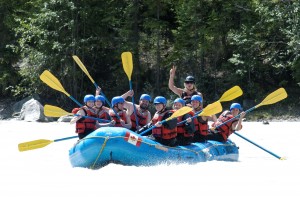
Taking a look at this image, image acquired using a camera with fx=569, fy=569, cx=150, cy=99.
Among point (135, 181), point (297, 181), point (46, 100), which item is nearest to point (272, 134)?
point (297, 181)

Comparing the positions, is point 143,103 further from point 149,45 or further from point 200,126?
point 149,45

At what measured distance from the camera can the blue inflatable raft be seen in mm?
7793

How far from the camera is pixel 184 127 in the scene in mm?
8836

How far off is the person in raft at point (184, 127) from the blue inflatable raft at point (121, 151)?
1.31 feet

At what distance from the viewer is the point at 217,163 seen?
29.3 ft

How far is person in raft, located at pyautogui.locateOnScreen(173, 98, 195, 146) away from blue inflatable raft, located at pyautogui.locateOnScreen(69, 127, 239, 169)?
1.31ft

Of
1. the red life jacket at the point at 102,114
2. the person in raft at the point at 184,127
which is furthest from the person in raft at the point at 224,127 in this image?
the red life jacket at the point at 102,114

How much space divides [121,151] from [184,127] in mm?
1387

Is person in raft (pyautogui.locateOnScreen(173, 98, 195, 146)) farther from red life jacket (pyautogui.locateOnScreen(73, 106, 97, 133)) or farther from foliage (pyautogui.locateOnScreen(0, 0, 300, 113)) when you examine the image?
foliage (pyautogui.locateOnScreen(0, 0, 300, 113))

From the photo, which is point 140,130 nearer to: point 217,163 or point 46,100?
point 217,163

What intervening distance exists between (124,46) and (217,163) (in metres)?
11.7

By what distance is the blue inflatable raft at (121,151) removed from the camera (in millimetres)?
7793

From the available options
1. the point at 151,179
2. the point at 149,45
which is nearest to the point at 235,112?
the point at 151,179

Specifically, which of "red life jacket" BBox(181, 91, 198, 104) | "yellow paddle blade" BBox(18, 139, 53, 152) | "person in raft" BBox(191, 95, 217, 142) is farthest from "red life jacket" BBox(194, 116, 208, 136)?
"yellow paddle blade" BBox(18, 139, 53, 152)
